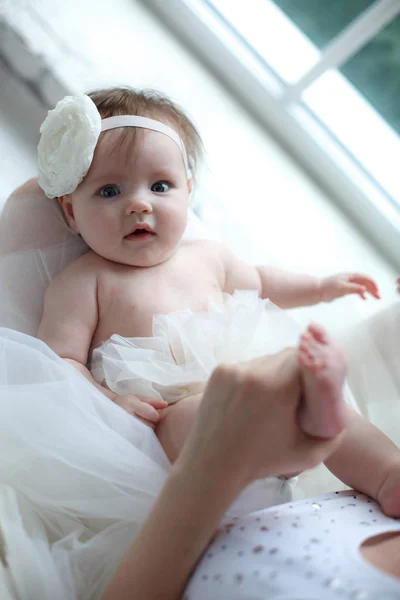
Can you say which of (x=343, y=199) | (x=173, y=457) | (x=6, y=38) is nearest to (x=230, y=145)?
(x=343, y=199)

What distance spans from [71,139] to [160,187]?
18 cm

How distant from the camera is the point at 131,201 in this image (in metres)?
1.12

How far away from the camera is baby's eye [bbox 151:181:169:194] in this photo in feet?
3.87

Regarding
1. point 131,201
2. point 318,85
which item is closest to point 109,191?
point 131,201

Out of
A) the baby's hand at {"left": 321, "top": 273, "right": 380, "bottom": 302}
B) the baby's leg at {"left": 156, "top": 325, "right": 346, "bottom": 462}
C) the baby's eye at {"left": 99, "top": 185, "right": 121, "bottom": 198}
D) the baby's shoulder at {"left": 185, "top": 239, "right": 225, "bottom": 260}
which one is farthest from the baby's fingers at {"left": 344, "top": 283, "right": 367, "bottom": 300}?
the baby's leg at {"left": 156, "top": 325, "right": 346, "bottom": 462}

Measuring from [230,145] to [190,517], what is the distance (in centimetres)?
123

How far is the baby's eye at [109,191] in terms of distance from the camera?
1.15 m

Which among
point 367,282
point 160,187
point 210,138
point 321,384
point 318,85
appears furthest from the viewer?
point 318,85

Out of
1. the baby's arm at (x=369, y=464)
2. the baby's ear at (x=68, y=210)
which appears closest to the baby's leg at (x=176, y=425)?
the baby's arm at (x=369, y=464)

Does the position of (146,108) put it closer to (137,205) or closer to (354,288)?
(137,205)

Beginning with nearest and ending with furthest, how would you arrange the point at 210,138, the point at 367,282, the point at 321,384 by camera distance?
the point at 321,384, the point at 367,282, the point at 210,138

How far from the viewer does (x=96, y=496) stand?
2.87 feet

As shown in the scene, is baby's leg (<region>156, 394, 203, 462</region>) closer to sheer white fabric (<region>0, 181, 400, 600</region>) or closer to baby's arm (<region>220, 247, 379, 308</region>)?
sheer white fabric (<region>0, 181, 400, 600</region>)

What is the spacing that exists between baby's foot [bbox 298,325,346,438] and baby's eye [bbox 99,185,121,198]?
57 cm
